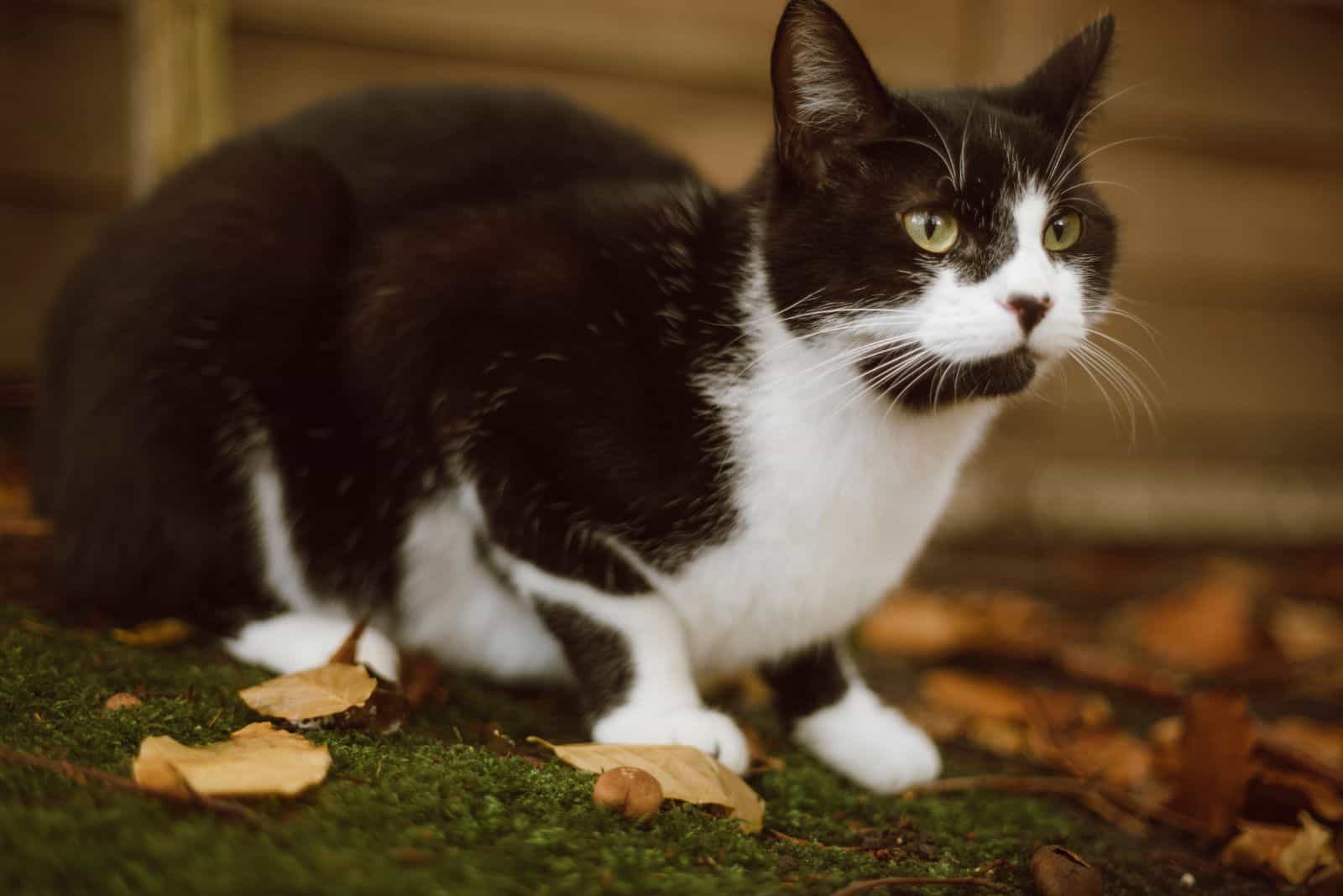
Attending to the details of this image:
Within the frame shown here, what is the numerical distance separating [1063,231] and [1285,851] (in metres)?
0.76

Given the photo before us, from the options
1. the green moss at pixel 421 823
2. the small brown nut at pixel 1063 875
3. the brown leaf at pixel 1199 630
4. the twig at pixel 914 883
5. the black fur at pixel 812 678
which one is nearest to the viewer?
the green moss at pixel 421 823

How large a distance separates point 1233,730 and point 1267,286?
257 cm

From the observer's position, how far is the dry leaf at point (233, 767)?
0.92 metres

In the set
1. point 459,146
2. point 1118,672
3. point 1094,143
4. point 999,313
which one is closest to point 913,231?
point 999,313

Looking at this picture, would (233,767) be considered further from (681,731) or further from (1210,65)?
(1210,65)

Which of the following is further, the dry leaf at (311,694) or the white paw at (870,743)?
the white paw at (870,743)

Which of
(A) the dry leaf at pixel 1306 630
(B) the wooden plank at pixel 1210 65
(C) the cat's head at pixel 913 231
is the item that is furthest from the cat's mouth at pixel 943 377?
(B) the wooden plank at pixel 1210 65

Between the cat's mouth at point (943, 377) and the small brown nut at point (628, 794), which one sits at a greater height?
the cat's mouth at point (943, 377)

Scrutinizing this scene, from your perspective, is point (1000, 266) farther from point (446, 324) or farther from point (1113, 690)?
point (1113, 690)

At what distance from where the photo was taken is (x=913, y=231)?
1.23 metres

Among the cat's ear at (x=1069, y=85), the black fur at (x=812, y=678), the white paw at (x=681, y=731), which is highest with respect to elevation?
the cat's ear at (x=1069, y=85)

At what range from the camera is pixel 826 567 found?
4.39 ft

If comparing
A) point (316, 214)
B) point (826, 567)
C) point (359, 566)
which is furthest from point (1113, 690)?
point (316, 214)

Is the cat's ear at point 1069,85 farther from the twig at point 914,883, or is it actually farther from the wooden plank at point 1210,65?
the wooden plank at point 1210,65
